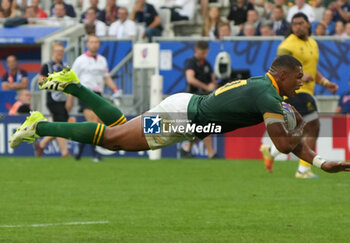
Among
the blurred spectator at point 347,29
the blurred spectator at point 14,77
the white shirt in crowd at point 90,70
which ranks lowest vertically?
the blurred spectator at point 14,77

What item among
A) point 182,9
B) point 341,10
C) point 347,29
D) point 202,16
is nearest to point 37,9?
point 182,9

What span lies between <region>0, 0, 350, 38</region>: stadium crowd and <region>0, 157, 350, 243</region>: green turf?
5551 millimetres

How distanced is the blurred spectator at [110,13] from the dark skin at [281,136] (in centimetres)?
1440

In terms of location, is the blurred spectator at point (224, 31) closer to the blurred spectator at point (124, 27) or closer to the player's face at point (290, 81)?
the blurred spectator at point (124, 27)

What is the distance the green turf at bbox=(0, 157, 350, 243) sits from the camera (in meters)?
9.04

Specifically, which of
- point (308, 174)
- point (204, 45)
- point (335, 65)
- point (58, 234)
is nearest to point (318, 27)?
point (335, 65)

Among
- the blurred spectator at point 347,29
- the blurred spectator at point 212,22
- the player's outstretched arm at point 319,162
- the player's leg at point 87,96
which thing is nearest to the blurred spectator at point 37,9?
the blurred spectator at point 212,22

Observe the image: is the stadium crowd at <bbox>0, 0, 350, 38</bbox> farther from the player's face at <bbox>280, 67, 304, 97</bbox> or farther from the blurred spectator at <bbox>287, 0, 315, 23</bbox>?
the player's face at <bbox>280, 67, 304, 97</bbox>

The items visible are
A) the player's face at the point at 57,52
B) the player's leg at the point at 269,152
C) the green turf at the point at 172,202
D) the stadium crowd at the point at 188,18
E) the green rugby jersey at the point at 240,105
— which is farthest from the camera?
the stadium crowd at the point at 188,18

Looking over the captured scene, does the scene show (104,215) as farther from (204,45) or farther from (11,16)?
→ (11,16)

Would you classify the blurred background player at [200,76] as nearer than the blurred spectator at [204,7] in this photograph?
Yes

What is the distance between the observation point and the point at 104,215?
10.4 m

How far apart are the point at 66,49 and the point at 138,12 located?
7.94 feet

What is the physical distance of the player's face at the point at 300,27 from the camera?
45.4 feet
